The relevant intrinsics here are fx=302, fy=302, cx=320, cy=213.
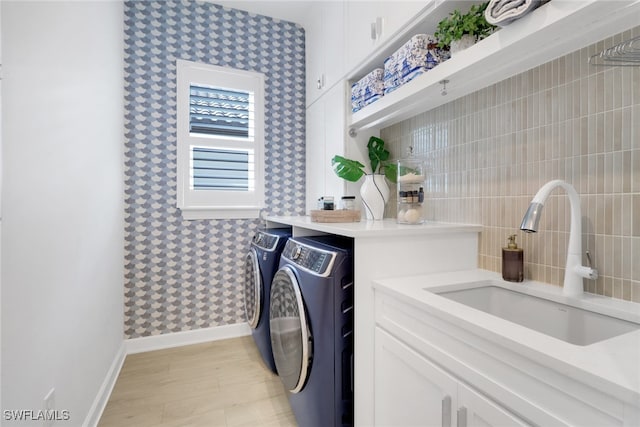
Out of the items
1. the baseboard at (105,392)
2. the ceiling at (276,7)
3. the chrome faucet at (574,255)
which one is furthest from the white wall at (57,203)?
the chrome faucet at (574,255)

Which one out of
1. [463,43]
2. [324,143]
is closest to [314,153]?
[324,143]

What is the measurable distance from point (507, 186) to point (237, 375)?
1933 mm

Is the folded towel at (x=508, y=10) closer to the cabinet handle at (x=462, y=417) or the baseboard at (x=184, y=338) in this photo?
the cabinet handle at (x=462, y=417)

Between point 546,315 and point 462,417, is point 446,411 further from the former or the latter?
point 546,315

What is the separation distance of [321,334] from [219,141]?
195cm

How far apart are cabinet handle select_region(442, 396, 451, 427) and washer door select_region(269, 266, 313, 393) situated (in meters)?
0.57

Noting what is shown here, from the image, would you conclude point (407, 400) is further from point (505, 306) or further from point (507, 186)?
point (507, 186)

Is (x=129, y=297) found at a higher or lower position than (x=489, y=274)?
lower

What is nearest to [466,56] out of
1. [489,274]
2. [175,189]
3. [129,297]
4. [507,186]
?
[507,186]

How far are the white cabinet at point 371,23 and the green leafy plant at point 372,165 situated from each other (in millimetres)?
509

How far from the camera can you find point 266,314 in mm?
1948

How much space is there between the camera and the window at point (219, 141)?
2461 mm

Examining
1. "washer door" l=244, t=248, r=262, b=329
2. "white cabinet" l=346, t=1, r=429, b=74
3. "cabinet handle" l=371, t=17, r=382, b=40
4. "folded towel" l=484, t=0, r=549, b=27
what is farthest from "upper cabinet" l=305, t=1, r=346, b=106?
"washer door" l=244, t=248, r=262, b=329

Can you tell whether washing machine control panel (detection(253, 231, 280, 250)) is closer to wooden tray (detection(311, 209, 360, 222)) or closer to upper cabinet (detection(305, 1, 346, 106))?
wooden tray (detection(311, 209, 360, 222))
